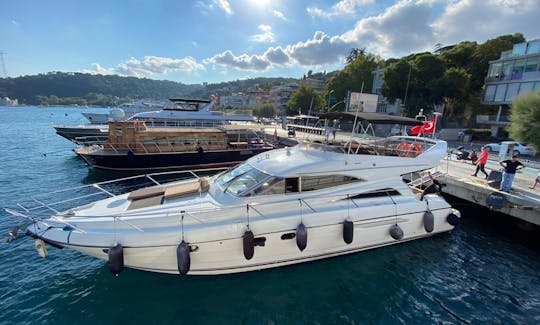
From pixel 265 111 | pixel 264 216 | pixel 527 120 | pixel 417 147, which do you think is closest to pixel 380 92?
pixel 527 120

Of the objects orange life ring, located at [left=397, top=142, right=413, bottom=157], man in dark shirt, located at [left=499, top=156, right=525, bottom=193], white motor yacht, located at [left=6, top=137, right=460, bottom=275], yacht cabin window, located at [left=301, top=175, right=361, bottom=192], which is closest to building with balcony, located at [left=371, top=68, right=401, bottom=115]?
man in dark shirt, located at [left=499, top=156, right=525, bottom=193]

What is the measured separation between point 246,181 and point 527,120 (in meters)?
21.9

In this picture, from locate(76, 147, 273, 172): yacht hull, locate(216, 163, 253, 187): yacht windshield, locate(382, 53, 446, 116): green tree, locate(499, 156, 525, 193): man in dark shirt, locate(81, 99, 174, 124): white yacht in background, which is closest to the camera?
locate(216, 163, 253, 187): yacht windshield

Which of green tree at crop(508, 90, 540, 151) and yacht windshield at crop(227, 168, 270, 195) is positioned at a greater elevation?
green tree at crop(508, 90, 540, 151)

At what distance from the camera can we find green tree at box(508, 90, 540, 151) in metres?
16.6

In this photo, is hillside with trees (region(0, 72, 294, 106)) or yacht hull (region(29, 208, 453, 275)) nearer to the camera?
yacht hull (region(29, 208, 453, 275))

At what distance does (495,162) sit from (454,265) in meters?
10.7

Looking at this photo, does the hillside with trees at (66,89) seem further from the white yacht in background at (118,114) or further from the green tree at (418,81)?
the green tree at (418,81)

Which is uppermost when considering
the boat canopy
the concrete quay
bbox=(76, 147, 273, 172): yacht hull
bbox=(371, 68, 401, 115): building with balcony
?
bbox=(371, 68, 401, 115): building with balcony

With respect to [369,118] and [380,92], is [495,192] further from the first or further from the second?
[380,92]

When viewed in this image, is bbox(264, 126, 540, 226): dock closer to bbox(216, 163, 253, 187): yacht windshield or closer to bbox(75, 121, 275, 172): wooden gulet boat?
bbox(216, 163, 253, 187): yacht windshield

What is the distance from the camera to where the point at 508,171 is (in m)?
8.20

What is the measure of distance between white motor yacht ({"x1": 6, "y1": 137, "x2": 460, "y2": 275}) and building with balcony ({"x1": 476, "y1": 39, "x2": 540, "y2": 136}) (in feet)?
95.0

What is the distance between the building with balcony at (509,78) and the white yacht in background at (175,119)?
2877cm
